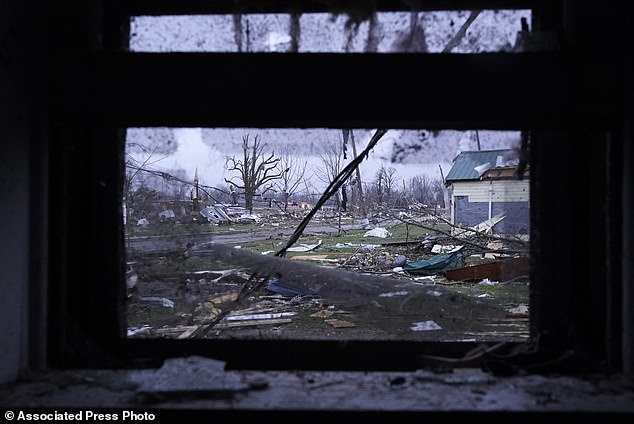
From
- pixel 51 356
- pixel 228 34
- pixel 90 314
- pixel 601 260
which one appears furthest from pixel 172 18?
pixel 601 260

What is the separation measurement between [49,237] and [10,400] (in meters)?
0.46

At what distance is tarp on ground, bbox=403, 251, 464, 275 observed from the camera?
8.09 m

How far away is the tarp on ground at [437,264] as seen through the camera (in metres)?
8.09

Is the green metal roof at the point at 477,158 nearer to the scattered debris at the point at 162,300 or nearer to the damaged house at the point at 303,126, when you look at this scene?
the damaged house at the point at 303,126

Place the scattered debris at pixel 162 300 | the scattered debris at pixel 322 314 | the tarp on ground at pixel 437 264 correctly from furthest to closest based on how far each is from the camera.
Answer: the tarp on ground at pixel 437 264 < the scattered debris at pixel 322 314 < the scattered debris at pixel 162 300

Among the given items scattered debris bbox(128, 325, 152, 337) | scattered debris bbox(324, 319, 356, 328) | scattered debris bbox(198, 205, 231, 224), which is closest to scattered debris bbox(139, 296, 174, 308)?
scattered debris bbox(128, 325, 152, 337)

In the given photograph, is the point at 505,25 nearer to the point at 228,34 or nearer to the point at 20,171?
the point at 228,34

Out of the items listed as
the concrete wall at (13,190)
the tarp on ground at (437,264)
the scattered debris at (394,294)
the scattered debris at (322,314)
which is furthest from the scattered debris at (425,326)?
the tarp on ground at (437,264)

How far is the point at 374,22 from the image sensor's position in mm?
1414

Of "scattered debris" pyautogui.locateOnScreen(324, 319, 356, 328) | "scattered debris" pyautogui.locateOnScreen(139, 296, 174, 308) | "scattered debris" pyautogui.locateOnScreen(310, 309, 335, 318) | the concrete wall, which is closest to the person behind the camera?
the concrete wall

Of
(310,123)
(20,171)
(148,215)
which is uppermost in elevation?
(310,123)

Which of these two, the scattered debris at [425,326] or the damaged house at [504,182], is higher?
the damaged house at [504,182]

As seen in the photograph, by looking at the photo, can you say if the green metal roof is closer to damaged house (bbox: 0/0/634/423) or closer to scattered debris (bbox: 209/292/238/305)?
damaged house (bbox: 0/0/634/423)

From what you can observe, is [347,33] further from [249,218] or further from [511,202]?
[249,218]
